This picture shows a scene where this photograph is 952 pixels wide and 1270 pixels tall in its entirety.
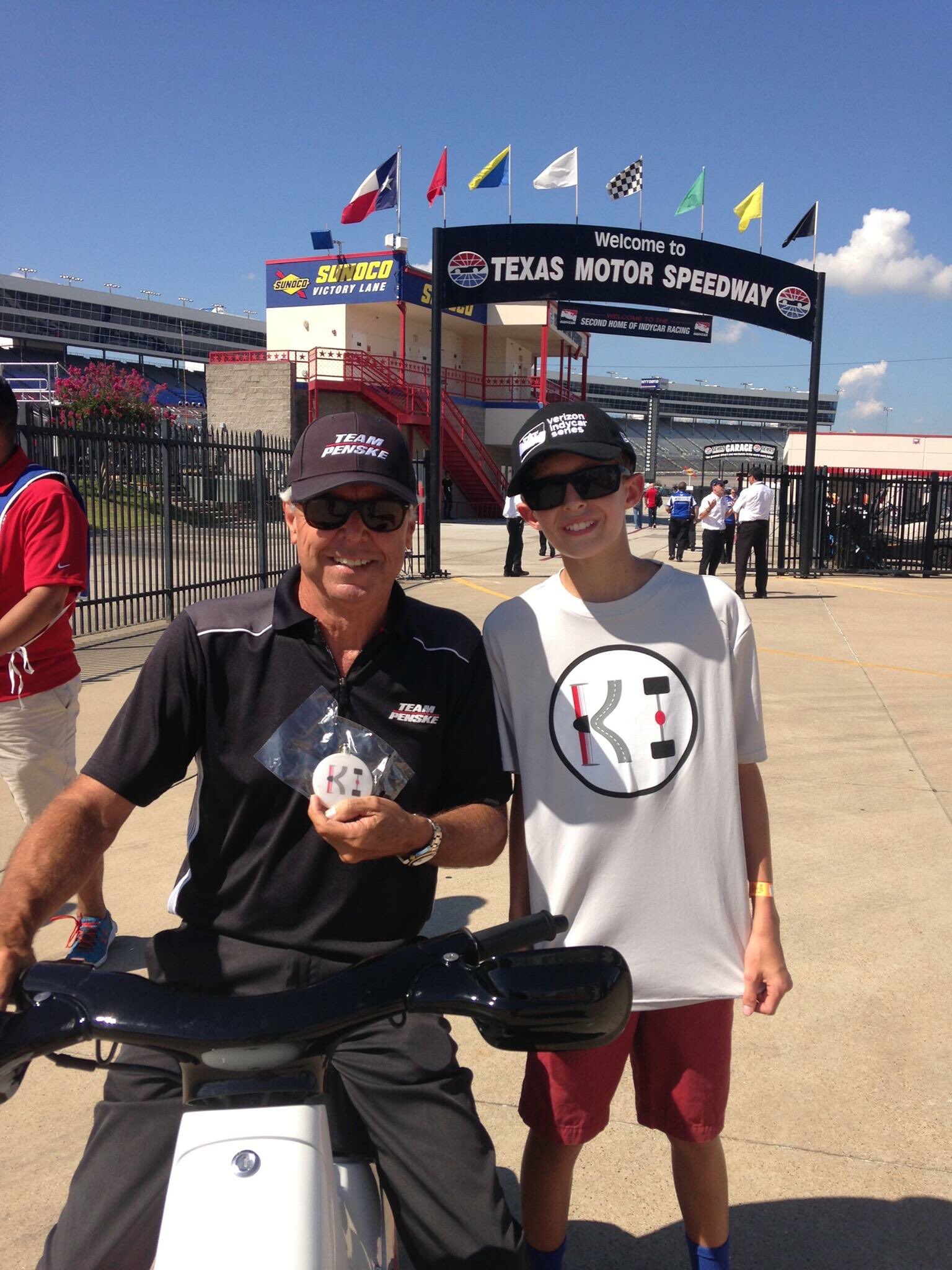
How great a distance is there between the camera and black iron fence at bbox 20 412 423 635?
1048 centimetres

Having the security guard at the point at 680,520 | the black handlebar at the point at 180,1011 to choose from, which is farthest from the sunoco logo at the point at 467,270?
the black handlebar at the point at 180,1011

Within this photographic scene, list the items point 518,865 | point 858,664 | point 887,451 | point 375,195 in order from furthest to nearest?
point 887,451
point 375,195
point 858,664
point 518,865

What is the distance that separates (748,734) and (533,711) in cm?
45

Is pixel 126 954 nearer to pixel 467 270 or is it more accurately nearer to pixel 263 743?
pixel 263 743

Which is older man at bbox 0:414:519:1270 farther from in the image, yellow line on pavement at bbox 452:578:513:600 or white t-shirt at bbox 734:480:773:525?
white t-shirt at bbox 734:480:773:525

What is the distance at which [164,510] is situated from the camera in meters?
11.5

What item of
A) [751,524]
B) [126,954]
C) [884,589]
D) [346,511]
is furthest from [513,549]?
[346,511]

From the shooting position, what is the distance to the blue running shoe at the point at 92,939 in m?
3.69

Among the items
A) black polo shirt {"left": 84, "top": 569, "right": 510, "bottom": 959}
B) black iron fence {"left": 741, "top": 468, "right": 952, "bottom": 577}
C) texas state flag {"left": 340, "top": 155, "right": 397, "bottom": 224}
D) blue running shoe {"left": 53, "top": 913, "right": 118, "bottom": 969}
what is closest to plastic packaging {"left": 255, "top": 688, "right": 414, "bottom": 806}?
black polo shirt {"left": 84, "top": 569, "right": 510, "bottom": 959}

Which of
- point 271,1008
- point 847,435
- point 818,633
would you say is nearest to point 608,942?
point 271,1008

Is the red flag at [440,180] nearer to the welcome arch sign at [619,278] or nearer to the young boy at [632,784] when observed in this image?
the welcome arch sign at [619,278]

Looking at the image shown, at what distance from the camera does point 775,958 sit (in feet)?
6.57

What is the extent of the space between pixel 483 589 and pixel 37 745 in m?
11.9

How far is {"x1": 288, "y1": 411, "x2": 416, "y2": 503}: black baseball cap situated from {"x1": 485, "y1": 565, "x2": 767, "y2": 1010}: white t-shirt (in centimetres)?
43
